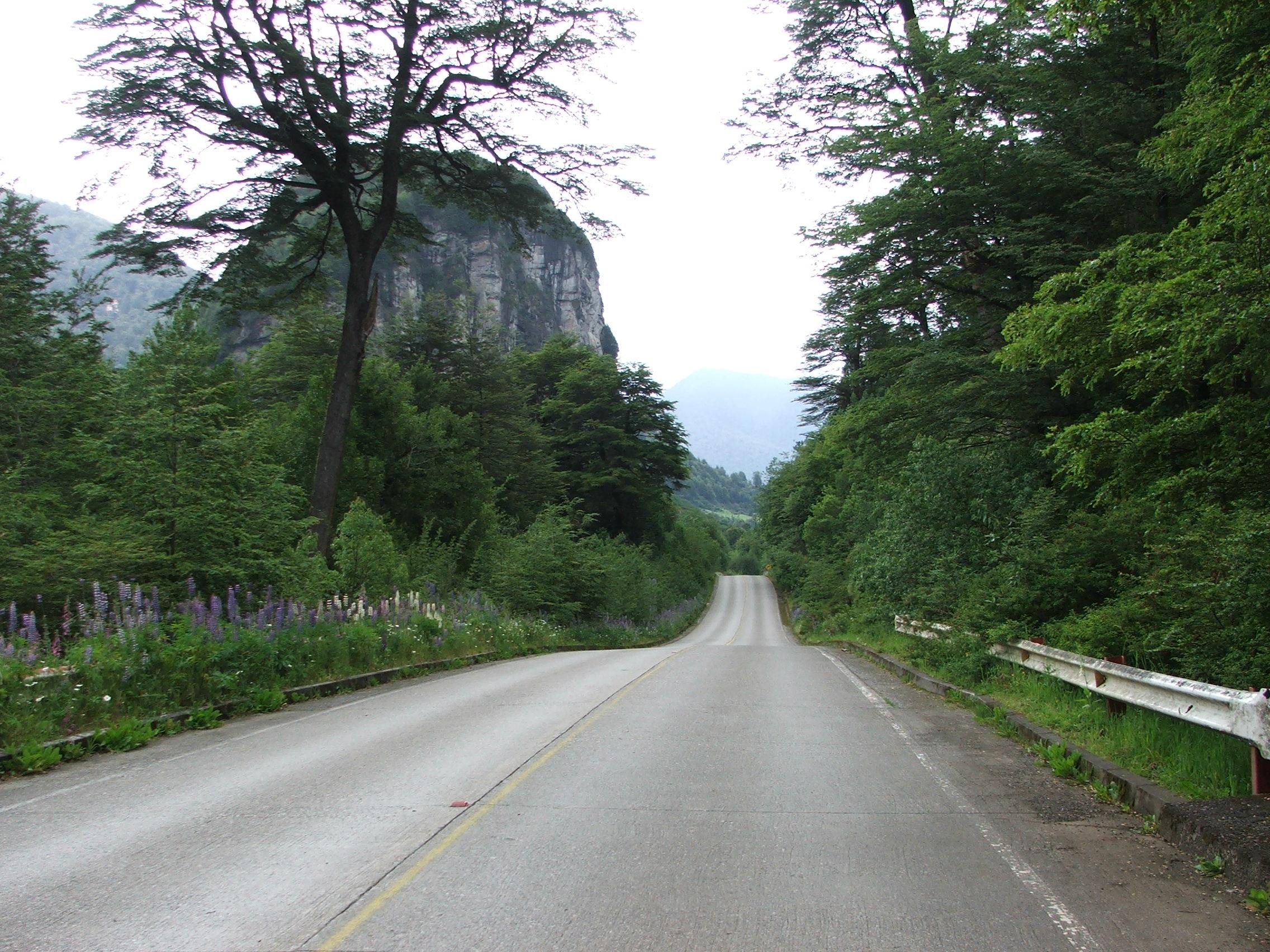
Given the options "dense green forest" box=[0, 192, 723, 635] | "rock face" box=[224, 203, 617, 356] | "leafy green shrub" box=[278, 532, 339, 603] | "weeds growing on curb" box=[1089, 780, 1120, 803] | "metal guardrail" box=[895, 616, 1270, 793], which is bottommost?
"weeds growing on curb" box=[1089, 780, 1120, 803]

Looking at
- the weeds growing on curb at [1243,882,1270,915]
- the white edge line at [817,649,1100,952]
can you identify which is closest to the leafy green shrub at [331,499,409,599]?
the white edge line at [817,649,1100,952]

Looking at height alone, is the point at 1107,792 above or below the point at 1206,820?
below

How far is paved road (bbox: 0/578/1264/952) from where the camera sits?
4.23 metres

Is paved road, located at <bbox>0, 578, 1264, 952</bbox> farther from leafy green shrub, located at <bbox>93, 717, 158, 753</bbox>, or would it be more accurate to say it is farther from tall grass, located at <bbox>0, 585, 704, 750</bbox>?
tall grass, located at <bbox>0, 585, 704, 750</bbox>

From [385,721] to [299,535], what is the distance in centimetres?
Answer: 703

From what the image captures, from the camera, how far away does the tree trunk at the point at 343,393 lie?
62.9ft

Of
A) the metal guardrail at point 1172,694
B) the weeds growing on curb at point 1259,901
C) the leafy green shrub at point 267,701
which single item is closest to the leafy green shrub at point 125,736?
the leafy green shrub at point 267,701

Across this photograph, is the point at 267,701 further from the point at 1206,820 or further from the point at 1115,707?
the point at 1206,820

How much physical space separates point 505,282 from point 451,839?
126882 millimetres

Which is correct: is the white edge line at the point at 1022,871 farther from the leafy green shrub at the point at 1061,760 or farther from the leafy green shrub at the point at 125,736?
the leafy green shrub at the point at 125,736

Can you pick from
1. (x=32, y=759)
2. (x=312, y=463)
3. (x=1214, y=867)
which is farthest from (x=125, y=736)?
(x=312, y=463)

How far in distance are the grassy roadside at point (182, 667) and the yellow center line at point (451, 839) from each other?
4.22 metres

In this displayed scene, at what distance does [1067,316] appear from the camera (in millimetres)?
8641

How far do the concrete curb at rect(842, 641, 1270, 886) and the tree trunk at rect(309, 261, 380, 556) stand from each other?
51.4ft
